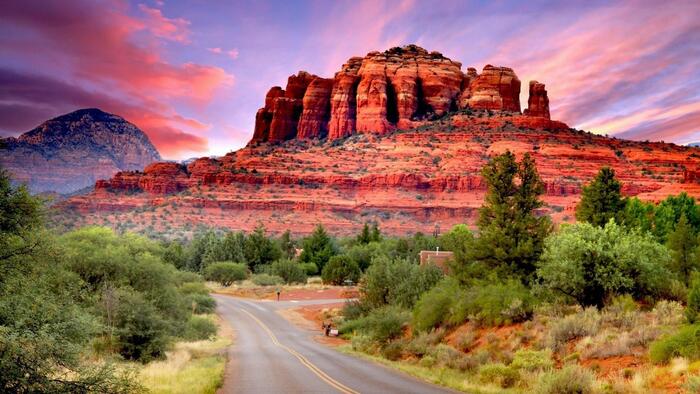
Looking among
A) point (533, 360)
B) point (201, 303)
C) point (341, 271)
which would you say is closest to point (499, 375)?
point (533, 360)

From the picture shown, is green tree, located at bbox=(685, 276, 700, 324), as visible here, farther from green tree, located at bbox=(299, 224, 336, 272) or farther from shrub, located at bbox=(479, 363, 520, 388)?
green tree, located at bbox=(299, 224, 336, 272)

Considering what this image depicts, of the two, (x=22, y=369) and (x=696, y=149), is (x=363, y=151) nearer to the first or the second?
(x=696, y=149)

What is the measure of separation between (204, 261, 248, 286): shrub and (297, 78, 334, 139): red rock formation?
111856mm

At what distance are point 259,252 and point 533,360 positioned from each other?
73810mm

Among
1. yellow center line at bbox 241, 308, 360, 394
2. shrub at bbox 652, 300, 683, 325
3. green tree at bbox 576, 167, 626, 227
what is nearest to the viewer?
yellow center line at bbox 241, 308, 360, 394

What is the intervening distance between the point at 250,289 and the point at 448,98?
404 ft

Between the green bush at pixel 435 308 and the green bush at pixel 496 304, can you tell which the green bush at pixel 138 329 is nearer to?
the green bush at pixel 435 308

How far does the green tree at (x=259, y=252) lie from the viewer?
88188 mm

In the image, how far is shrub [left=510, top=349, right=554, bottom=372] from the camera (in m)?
17.2

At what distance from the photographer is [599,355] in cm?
1666

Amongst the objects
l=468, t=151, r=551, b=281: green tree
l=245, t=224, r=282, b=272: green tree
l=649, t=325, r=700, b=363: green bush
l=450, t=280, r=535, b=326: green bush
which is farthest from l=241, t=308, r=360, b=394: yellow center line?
l=245, t=224, r=282, b=272: green tree

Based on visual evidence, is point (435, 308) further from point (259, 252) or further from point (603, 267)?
point (259, 252)

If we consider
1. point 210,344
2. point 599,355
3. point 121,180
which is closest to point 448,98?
point 121,180

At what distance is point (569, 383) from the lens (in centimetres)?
1391
